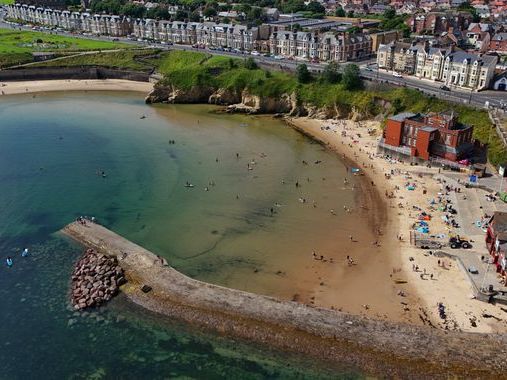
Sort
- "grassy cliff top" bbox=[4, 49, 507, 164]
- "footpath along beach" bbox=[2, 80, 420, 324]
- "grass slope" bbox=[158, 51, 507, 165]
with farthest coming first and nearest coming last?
"grassy cliff top" bbox=[4, 49, 507, 164] → "grass slope" bbox=[158, 51, 507, 165] → "footpath along beach" bbox=[2, 80, 420, 324]

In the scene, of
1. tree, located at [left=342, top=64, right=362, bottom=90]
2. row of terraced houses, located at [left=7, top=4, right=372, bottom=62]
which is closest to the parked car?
tree, located at [left=342, top=64, right=362, bottom=90]

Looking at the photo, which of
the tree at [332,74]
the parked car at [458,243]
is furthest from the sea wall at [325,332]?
the tree at [332,74]

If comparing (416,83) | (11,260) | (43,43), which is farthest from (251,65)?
(43,43)

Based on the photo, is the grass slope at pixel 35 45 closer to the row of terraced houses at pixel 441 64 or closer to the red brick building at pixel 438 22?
the row of terraced houses at pixel 441 64

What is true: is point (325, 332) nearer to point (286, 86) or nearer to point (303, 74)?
point (286, 86)

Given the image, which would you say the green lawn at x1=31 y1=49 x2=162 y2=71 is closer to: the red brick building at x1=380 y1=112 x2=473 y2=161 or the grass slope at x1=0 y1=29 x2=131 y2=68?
the grass slope at x1=0 y1=29 x2=131 y2=68

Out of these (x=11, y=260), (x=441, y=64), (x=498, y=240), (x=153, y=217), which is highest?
(x=441, y=64)
